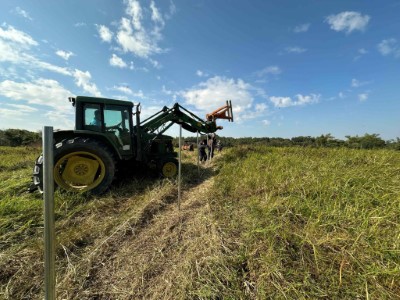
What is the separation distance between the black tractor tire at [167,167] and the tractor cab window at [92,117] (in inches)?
79.9

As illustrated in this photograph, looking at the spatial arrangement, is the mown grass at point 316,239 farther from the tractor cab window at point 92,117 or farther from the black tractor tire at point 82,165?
the tractor cab window at point 92,117

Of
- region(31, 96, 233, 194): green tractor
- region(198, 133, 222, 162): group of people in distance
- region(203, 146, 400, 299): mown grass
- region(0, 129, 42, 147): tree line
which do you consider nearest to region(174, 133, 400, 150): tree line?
region(198, 133, 222, 162): group of people in distance

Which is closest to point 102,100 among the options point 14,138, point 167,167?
point 167,167

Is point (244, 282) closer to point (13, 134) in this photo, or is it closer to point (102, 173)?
point (102, 173)

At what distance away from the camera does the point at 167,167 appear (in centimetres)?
659

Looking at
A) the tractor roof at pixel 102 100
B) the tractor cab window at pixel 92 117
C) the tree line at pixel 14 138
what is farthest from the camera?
the tree line at pixel 14 138

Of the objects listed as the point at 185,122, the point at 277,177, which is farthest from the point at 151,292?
the point at 185,122

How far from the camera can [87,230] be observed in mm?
3037

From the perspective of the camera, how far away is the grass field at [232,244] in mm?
1827

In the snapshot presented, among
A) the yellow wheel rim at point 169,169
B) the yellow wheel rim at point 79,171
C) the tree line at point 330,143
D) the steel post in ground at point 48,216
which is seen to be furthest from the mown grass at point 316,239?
the tree line at point 330,143

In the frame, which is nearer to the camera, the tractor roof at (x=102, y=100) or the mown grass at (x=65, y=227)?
the mown grass at (x=65, y=227)

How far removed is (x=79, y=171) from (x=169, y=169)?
2.55m

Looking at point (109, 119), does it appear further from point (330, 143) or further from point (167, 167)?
point (330, 143)

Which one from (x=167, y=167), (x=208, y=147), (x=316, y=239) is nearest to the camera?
(x=316, y=239)
